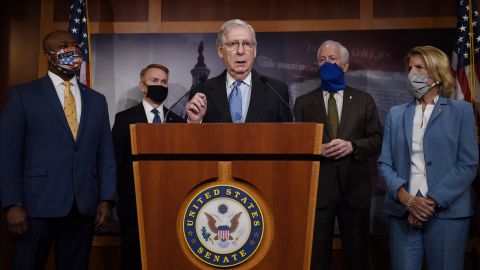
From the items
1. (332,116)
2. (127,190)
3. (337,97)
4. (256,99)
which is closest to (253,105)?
(256,99)

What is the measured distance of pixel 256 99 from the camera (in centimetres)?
245

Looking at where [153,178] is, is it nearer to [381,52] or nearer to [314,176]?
[314,176]

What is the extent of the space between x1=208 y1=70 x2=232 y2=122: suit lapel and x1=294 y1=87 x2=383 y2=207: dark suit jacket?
42.2 inches

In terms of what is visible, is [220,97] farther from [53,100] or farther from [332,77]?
[332,77]

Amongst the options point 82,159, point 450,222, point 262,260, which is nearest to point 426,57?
point 450,222

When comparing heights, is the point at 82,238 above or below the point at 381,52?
below

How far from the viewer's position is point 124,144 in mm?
3889

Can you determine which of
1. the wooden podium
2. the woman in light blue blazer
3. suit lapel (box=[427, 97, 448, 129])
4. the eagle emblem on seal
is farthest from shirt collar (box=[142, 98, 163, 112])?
the eagle emblem on seal

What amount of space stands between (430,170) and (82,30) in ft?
9.73

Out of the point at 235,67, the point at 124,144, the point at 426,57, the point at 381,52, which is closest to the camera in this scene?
the point at 235,67

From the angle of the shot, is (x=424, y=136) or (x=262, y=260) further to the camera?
(x=424, y=136)

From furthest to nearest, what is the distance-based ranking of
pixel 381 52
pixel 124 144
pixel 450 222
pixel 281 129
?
1. pixel 381 52
2. pixel 124 144
3. pixel 450 222
4. pixel 281 129

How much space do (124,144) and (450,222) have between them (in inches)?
88.6

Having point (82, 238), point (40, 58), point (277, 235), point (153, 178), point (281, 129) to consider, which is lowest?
point (82, 238)
